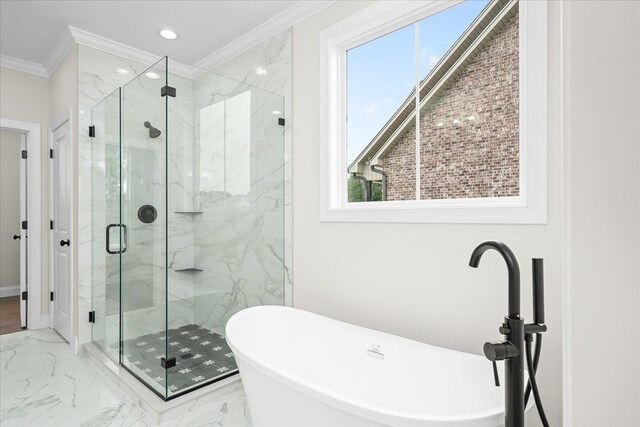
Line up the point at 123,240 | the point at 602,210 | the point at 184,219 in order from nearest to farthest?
the point at 602,210 → the point at 123,240 → the point at 184,219

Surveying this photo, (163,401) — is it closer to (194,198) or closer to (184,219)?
(184,219)

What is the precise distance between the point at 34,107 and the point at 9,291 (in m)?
3.16

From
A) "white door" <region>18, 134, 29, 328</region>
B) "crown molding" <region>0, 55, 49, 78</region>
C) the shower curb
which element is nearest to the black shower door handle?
the shower curb

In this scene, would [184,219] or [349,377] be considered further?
[184,219]

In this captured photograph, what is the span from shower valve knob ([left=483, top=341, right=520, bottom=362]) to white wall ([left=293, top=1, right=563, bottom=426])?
557 mm

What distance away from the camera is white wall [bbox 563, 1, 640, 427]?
0.22 m

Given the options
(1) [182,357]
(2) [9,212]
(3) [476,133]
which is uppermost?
(3) [476,133]

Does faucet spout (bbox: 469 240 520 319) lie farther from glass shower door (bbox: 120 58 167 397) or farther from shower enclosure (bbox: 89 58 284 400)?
glass shower door (bbox: 120 58 167 397)

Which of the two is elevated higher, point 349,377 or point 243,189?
point 243,189

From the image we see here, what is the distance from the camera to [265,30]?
2.89 meters

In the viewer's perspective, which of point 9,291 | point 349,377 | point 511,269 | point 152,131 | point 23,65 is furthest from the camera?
point 9,291

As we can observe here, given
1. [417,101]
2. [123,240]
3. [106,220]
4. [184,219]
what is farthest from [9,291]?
[417,101]

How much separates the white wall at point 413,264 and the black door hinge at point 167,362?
2.91 feet

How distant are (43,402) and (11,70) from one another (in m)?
3.11
